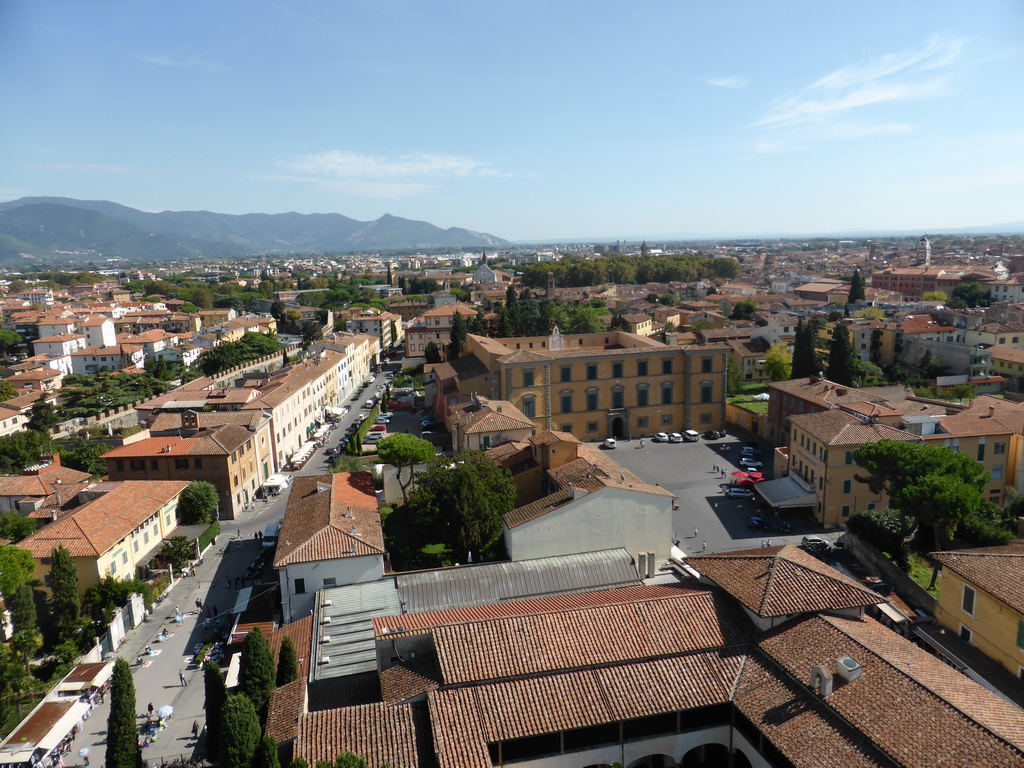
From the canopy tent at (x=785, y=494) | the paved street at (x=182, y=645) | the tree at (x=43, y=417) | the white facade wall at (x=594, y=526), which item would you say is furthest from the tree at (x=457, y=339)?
the white facade wall at (x=594, y=526)

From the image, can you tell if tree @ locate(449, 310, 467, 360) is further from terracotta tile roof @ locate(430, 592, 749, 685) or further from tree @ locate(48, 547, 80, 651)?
terracotta tile roof @ locate(430, 592, 749, 685)

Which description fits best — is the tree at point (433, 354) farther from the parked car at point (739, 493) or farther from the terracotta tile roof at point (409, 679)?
the terracotta tile roof at point (409, 679)

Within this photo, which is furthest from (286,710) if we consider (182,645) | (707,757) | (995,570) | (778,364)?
(778,364)

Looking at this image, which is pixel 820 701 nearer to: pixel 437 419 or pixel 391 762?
pixel 391 762

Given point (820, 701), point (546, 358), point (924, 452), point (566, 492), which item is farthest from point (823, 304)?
point (820, 701)

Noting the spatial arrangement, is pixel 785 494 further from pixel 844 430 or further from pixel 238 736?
pixel 238 736

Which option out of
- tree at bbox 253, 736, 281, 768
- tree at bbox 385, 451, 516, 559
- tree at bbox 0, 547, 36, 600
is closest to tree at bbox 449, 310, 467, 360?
tree at bbox 385, 451, 516, 559
